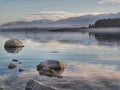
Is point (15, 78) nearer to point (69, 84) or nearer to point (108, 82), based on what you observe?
point (69, 84)

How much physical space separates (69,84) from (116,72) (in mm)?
7428

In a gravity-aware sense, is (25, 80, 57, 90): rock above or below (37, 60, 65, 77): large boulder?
above

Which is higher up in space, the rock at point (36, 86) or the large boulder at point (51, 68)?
the rock at point (36, 86)

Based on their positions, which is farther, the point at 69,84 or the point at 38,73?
the point at 38,73

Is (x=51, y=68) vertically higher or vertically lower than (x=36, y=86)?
lower

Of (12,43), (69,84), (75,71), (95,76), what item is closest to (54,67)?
(75,71)

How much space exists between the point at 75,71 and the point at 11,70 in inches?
249

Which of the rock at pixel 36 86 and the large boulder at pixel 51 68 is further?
the large boulder at pixel 51 68

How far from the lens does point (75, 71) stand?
37406 millimetres

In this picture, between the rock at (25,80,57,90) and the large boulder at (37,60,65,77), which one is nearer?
the rock at (25,80,57,90)

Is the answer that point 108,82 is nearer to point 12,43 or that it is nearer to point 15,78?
point 15,78

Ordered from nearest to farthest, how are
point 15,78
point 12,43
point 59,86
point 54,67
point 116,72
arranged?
1. point 59,86
2. point 15,78
3. point 116,72
4. point 54,67
5. point 12,43

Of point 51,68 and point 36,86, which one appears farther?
point 51,68

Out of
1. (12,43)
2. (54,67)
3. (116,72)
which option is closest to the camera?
(116,72)
